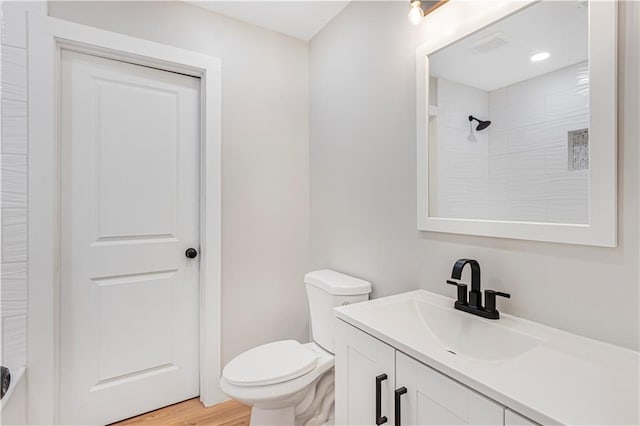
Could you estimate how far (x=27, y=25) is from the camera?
1.48 m

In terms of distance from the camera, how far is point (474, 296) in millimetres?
1148

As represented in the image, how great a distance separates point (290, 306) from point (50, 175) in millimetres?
1520

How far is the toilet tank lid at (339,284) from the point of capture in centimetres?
162

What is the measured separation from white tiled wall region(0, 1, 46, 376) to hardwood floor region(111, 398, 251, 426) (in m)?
0.68

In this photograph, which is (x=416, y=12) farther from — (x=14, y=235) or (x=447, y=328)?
(x=14, y=235)

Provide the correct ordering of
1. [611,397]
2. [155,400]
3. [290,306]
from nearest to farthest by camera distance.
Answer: [611,397], [155,400], [290,306]

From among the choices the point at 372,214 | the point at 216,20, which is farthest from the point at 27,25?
the point at 372,214

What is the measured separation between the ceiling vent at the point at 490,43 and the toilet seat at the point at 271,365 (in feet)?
4.91

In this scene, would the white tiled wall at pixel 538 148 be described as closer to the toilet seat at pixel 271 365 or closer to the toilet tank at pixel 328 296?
the toilet tank at pixel 328 296

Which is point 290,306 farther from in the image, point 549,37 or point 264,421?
point 549,37

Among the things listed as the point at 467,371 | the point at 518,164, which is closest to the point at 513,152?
the point at 518,164

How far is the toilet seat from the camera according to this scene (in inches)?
55.1

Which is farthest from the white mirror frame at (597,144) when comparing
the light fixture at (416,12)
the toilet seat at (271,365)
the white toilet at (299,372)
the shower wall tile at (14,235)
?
the shower wall tile at (14,235)

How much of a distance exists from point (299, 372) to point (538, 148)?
4.24 ft
